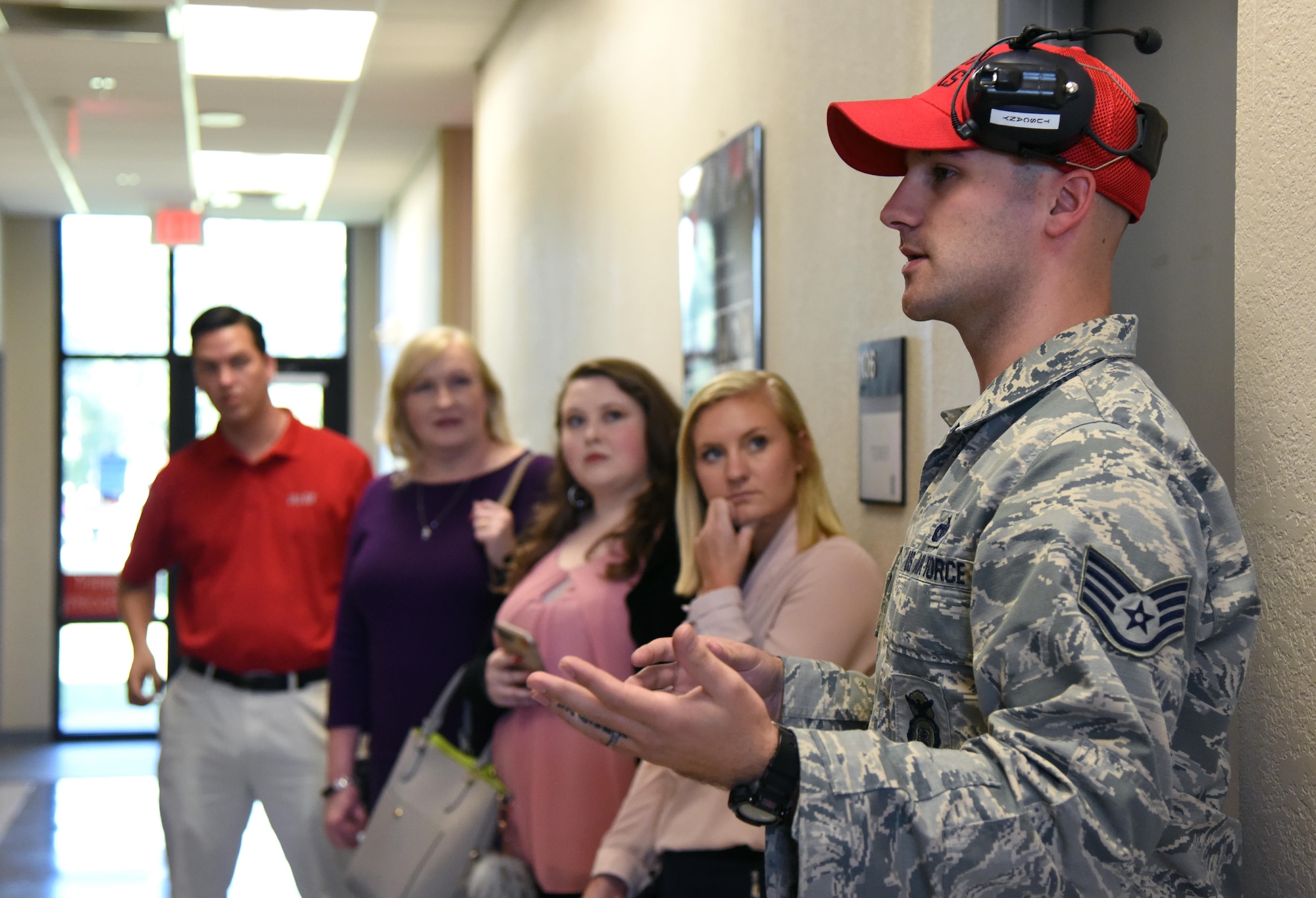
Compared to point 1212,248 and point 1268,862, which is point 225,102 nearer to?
point 1212,248

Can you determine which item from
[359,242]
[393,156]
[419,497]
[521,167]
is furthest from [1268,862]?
[359,242]

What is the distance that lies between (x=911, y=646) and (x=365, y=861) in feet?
5.65

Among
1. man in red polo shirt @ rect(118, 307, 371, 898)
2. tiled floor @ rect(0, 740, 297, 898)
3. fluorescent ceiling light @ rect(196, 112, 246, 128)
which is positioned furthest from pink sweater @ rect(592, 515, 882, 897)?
fluorescent ceiling light @ rect(196, 112, 246, 128)

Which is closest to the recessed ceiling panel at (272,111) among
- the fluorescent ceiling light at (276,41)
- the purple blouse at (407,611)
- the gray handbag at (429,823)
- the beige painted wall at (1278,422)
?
the fluorescent ceiling light at (276,41)

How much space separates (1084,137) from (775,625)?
968 mm

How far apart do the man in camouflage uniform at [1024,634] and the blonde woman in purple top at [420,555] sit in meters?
1.57

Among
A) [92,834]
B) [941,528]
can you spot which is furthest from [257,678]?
[92,834]

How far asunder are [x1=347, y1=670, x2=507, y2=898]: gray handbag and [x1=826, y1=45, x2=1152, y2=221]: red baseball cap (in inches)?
64.9

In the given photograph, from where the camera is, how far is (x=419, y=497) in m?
2.79

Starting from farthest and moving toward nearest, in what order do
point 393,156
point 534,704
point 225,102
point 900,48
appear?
point 393,156 < point 225,102 < point 534,704 < point 900,48

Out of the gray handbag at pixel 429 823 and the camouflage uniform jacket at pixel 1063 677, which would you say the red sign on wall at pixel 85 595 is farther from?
the camouflage uniform jacket at pixel 1063 677

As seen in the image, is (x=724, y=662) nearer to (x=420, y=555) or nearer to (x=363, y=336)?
(x=420, y=555)

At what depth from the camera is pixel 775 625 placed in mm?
1819

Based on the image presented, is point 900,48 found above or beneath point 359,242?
beneath
